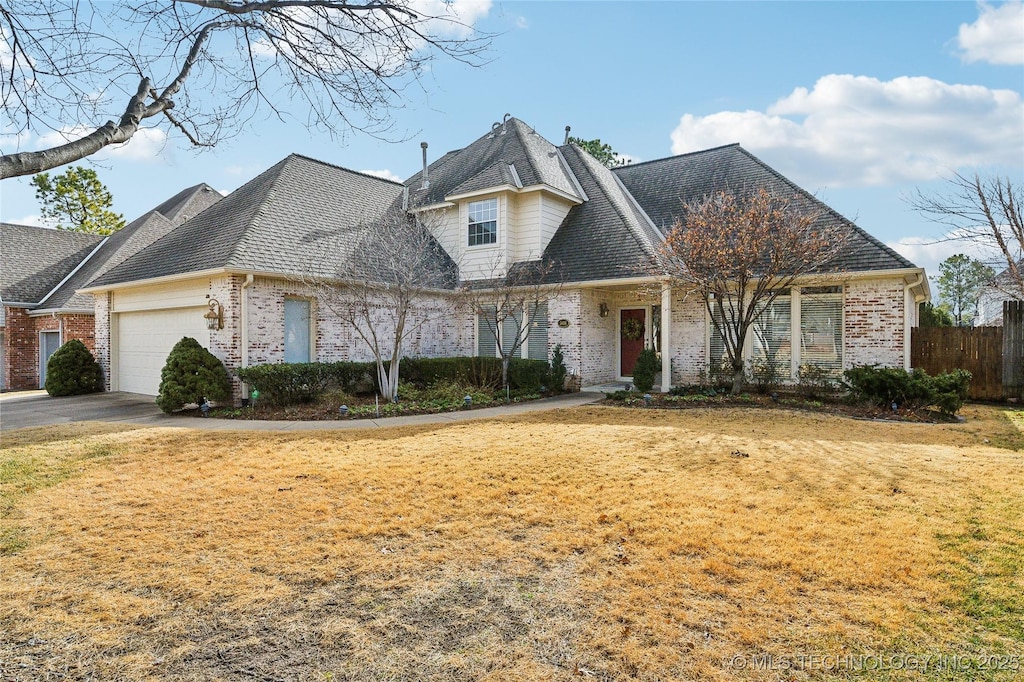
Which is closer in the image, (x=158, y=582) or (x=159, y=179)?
(x=158, y=582)

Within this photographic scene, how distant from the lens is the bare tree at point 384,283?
12328 millimetres

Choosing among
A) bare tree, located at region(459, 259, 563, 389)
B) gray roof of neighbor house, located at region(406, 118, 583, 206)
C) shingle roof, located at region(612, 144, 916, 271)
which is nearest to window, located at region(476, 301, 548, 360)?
bare tree, located at region(459, 259, 563, 389)

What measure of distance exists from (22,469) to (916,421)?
43.9 feet

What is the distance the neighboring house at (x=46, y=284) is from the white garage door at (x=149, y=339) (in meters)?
4.76

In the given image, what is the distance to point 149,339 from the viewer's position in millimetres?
14742

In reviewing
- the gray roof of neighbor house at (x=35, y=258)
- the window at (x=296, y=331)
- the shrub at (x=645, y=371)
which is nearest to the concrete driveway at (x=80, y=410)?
the window at (x=296, y=331)

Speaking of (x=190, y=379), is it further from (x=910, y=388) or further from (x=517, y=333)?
(x=910, y=388)

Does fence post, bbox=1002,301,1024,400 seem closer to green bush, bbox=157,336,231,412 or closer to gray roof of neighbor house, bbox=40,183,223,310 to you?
green bush, bbox=157,336,231,412

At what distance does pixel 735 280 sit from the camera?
12500 millimetres

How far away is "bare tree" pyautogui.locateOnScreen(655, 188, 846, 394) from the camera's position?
37.5 feet

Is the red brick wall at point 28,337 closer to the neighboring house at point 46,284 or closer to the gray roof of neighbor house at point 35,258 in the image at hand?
the neighboring house at point 46,284

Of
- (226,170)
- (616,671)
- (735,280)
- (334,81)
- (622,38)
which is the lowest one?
(616,671)

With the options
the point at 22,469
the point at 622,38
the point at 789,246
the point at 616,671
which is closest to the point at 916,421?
the point at 789,246

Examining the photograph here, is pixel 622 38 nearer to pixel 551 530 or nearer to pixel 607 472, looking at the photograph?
pixel 607 472
